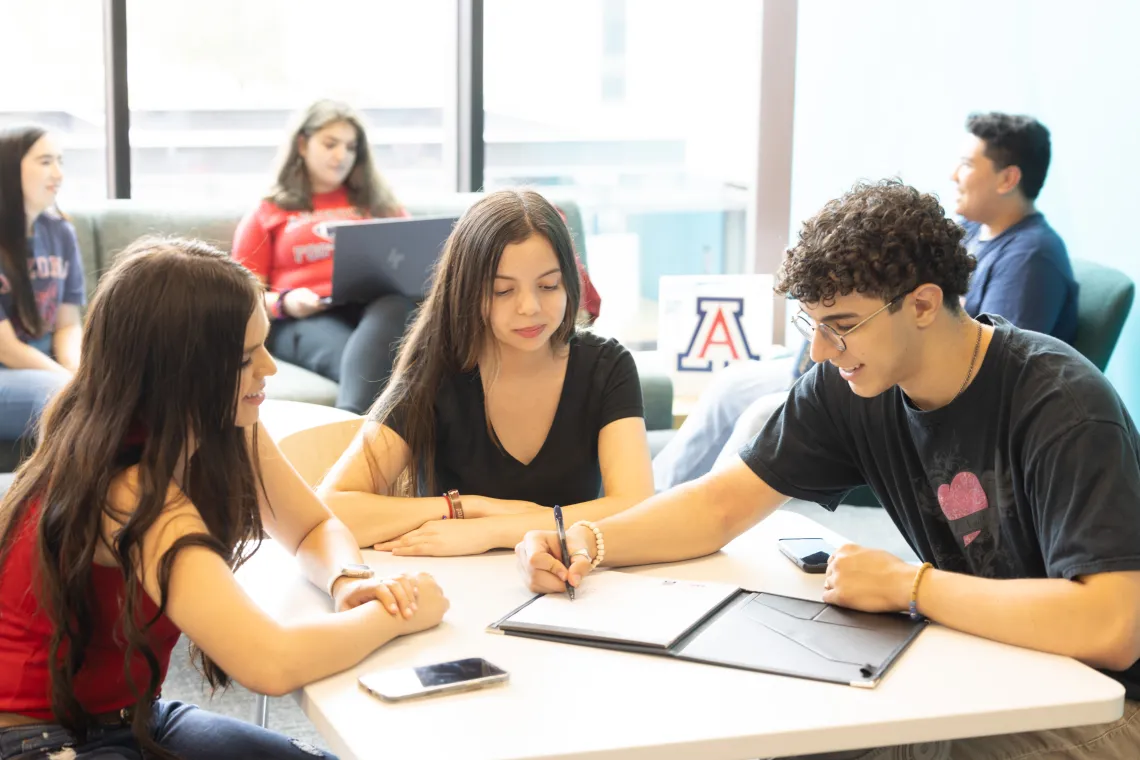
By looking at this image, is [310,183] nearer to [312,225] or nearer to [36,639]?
[312,225]

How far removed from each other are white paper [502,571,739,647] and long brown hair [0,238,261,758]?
39 centimetres

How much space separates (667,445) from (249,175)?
94.8 inches

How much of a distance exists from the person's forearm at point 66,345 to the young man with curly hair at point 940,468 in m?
2.37

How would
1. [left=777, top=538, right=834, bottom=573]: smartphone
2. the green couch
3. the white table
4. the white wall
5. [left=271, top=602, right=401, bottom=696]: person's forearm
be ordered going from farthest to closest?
the green couch < the white wall < [left=777, top=538, right=834, bottom=573]: smartphone < [left=271, top=602, right=401, bottom=696]: person's forearm < the white table

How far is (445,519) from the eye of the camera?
6.06ft

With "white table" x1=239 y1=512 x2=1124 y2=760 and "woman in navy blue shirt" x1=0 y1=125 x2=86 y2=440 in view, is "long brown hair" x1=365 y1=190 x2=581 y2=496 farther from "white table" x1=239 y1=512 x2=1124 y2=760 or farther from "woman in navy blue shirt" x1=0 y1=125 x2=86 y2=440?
"woman in navy blue shirt" x1=0 y1=125 x2=86 y2=440

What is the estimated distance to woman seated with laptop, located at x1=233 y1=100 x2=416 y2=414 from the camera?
3979 mm

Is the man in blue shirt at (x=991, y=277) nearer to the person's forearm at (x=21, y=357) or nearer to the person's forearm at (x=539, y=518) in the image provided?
the person's forearm at (x=539, y=518)

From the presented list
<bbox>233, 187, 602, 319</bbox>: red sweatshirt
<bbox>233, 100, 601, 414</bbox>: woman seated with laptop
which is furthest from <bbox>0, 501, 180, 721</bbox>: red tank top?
<bbox>233, 187, 602, 319</bbox>: red sweatshirt

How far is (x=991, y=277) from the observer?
133 inches

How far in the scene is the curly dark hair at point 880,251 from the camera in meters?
A: 1.57

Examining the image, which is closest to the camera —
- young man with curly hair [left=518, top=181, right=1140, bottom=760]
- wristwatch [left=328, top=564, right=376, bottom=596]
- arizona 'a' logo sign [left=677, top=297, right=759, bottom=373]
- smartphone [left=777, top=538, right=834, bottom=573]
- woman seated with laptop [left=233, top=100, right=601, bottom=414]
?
young man with curly hair [left=518, top=181, right=1140, bottom=760]

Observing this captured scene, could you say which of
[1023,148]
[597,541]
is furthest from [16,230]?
[1023,148]

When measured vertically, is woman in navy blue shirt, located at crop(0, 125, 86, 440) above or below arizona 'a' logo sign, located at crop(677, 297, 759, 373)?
above
